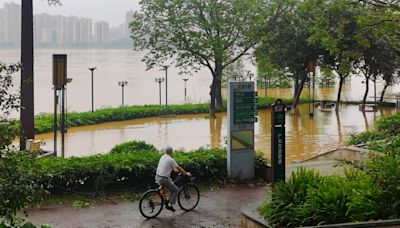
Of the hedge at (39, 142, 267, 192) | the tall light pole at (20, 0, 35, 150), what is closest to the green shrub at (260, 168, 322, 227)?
the hedge at (39, 142, 267, 192)

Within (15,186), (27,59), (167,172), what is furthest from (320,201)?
(27,59)

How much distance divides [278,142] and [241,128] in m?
2.92

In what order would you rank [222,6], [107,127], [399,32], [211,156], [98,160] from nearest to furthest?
1. [98,160]
2. [211,156]
3. [399,32]
4. [107,127]
5. [222,6]

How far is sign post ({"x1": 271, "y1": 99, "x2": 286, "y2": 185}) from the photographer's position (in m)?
9.68

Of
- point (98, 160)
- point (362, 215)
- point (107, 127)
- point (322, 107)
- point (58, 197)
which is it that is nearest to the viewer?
point (362, 215)

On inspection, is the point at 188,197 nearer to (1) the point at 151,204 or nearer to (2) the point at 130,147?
(1) the point at 151,204

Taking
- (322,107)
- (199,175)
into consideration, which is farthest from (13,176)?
(322,107)

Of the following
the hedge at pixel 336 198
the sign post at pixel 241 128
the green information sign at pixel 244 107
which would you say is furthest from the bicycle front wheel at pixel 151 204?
the green information sign at pixel 244 107

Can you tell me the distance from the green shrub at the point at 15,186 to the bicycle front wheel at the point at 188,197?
4799 mm

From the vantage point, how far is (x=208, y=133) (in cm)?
2503

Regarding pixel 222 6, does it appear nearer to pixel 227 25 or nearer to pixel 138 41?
pixel 227 25

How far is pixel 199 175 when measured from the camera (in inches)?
488

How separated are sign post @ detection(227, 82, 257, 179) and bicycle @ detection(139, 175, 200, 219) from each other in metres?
2.32

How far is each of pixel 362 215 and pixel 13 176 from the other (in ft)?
13.3
